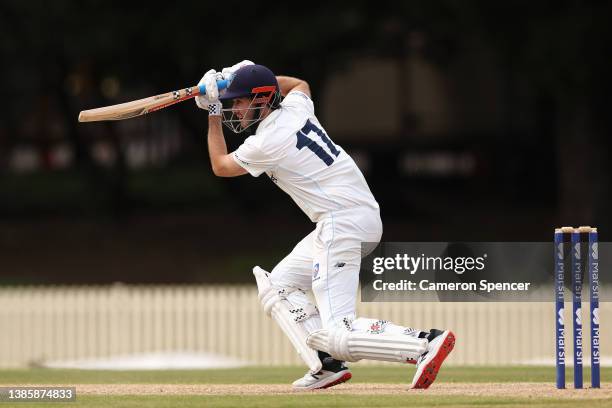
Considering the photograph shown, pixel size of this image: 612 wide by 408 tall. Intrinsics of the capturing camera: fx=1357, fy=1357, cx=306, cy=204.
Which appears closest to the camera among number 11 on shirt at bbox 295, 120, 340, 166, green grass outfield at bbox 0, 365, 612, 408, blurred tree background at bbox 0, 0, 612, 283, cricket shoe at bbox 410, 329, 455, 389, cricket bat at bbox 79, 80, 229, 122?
green grass outfield at bbox 0, 365, 612, 408

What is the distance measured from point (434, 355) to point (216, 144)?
5.56 ft

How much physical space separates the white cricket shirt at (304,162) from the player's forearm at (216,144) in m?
0.08

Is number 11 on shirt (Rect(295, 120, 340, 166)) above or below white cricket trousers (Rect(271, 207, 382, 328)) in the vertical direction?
above

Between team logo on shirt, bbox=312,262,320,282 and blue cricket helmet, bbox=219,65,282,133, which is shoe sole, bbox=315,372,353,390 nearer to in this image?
team logo on shirt, bbox=312,262,320,282

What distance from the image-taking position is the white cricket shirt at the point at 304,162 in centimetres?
759

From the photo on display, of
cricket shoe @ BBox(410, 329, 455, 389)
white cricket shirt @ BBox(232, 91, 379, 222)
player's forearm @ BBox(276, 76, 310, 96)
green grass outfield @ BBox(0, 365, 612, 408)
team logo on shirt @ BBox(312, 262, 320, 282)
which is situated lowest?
green grass outfield @ BBox(0, 365, 612, 408)

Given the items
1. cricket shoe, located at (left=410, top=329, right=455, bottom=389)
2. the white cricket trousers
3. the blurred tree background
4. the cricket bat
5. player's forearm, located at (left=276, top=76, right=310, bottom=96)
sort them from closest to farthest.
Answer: cricket shoe, located at (left=410, top=329, right=455, bottom=389) → the white cricket trousers → the cricket bat → player's forearm, located at (left=276, top=76, right=310, bottom=96) → the blurred tree background

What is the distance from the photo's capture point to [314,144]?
7695mm

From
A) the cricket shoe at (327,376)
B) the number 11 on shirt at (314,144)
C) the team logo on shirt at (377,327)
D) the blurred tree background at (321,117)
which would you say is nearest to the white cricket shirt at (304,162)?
the number 11 on shirt at (314,144)

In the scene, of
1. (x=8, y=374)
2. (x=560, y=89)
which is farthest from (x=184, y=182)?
(x=8, y=374)

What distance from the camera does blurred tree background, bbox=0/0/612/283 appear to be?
1914 cm

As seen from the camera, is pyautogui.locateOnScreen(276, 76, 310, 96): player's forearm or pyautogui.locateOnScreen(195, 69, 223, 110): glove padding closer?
pyautogui.locateOnScreen(195, 69, 223, 110): glove padding

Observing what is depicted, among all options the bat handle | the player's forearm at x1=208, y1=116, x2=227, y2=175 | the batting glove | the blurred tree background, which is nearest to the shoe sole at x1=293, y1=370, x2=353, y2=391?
the player's forearm at x1=208, y1=116, x2=227, y2=175

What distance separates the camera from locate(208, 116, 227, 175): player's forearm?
25.0 ft
